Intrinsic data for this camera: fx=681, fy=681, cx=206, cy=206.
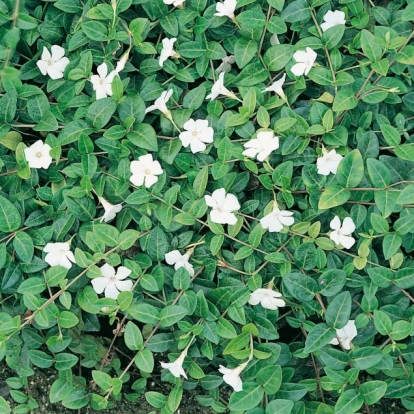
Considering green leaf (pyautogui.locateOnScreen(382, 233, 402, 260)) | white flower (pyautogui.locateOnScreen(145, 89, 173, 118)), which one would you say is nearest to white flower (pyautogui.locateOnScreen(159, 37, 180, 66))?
white flower (pyautogui.locateOnScreen(145, 89, 173, 118))

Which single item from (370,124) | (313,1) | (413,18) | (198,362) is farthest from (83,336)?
(413,18)

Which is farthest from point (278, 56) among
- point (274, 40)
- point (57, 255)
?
point (57, 255)

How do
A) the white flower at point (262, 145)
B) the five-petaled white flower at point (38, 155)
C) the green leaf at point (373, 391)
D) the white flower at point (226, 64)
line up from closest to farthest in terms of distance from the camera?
the green leaf at point (373, 391), the white flower at point (262, 145), the five-petaled white flower at point (38, 155), the white flower at point (226, 64)

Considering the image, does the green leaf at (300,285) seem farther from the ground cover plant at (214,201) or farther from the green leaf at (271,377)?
the green leaf at (271,377)

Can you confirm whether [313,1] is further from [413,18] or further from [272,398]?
[272,398]

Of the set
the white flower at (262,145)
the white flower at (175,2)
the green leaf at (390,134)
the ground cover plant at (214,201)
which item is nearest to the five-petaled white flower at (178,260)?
the ground cover plant at (214,201)
